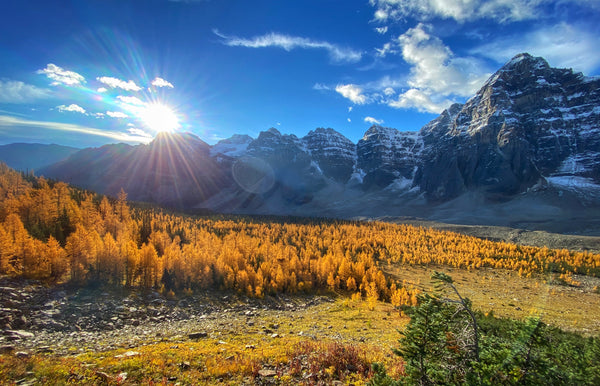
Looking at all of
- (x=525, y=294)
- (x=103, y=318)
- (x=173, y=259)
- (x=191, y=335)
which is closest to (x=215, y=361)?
(x=191, y=335)

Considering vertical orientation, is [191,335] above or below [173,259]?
above

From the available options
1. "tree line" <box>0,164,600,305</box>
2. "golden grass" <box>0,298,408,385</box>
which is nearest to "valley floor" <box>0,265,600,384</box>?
"golden grass" <box>0,298,408,385</box>

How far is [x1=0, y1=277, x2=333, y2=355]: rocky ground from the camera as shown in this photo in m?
19.1

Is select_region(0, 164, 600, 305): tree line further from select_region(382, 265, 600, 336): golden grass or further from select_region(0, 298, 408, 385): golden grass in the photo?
select_region(0, 298, 408, 385): golden grass

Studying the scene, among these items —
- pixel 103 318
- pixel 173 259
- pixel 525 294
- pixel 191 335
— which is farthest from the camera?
pixel 525 294

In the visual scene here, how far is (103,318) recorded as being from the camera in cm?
2536

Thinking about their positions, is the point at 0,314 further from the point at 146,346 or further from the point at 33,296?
the point at 146,346

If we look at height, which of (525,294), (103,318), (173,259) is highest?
(103,318)

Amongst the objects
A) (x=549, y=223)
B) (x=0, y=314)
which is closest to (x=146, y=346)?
(x=0, y=314)

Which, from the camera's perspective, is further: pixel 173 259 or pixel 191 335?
pixel 173 259

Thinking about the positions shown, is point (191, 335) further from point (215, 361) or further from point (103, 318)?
point (103, 318)

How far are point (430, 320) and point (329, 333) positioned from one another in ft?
67.7

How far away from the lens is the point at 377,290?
5609cm

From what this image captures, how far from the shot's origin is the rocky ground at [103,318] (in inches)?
754
